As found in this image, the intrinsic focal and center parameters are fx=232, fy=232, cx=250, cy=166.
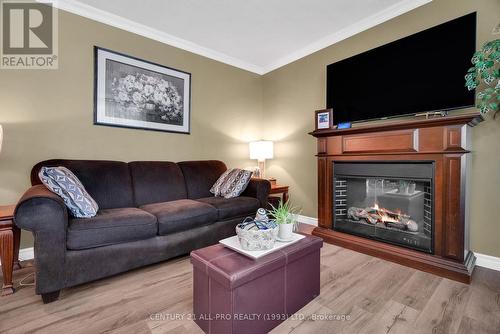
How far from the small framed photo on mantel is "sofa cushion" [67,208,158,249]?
1.97 m

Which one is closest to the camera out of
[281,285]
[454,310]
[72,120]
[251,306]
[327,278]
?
[251,306]

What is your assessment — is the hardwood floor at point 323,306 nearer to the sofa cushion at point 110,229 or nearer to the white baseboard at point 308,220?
the sofa cushion at point 110,229

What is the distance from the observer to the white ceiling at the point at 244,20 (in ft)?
7.55

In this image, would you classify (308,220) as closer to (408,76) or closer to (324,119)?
(324,119)

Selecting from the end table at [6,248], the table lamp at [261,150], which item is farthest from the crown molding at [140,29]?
the end table at [6,248]

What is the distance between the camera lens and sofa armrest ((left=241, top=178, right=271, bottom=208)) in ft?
8.80

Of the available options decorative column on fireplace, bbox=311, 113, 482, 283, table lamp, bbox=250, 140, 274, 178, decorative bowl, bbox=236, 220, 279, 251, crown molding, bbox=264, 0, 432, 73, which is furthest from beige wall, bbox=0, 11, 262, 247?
decorative bowl, bbox=236, 220, 279, 251

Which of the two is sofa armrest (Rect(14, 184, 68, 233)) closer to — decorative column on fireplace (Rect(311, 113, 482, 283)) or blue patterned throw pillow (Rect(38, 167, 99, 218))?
blue patterned throw pillow (Rect(38, 167, 99, 218))

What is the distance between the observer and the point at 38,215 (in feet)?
4.61

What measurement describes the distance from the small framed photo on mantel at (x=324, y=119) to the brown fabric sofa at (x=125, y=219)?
919 mm

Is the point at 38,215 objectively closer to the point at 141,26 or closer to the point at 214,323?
the point at 214,323

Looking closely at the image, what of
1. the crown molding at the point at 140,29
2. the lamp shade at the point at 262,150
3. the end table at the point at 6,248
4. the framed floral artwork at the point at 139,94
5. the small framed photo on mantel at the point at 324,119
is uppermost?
the crown molding at the point at 140,29

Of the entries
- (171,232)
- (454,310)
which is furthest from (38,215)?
(454,310)

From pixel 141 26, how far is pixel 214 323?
301cm
